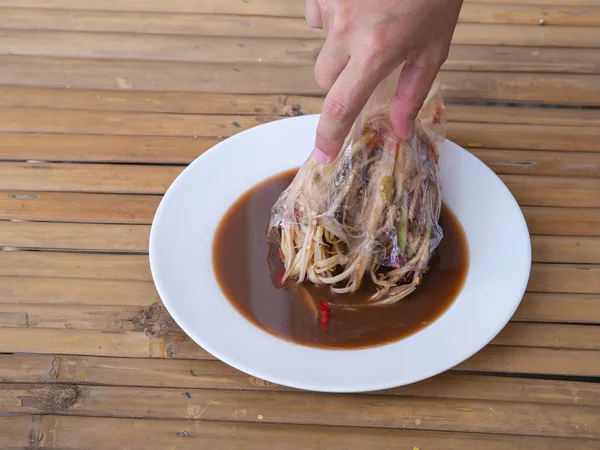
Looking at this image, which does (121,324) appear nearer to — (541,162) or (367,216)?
(367,216)

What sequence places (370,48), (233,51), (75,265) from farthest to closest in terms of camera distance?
(233,51) < (75,265) < (370,48)

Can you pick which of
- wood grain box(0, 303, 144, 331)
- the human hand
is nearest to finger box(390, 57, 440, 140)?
the human hand

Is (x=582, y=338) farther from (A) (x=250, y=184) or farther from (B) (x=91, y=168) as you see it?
(B) (x=91, y=168)

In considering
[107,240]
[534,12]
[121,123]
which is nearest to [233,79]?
[121,123]

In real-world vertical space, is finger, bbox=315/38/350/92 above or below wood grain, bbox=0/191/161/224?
above

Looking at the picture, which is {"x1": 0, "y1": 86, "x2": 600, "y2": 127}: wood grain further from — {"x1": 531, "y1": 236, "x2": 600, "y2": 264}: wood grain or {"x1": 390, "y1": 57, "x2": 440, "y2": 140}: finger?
{"x1": 390, "y1": 57, "x2": 440, "y2": 140}: finger

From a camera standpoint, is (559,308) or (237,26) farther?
(237,26)

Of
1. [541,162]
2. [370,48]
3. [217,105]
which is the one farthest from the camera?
[217,105]

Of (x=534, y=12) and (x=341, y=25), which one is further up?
(x=341, y=25)
